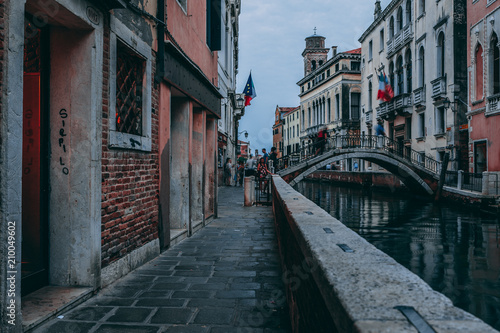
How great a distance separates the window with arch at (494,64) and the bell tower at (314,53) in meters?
41.3

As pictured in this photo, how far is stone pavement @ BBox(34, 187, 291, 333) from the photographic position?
3.08 m

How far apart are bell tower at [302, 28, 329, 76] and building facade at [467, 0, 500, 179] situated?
40.2m

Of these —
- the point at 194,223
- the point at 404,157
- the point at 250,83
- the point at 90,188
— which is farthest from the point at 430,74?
the point at 90,188

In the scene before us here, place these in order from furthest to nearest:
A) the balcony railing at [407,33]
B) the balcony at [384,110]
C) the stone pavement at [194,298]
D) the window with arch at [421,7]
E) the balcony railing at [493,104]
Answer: the balcony at [384,110]
the balcony railing at [407,33]
the window with arch at [421,7]
the balcony railing at [493,104]
the stone pavement at [194,298]

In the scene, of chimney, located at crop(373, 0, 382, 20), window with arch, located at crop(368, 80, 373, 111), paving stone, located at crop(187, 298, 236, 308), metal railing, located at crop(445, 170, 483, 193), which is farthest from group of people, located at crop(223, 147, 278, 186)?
chimney, located at crop(373, 0, 382, 20)

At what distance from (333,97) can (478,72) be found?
2685 centimetres

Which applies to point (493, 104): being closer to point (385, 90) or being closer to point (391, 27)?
point (385, 90)

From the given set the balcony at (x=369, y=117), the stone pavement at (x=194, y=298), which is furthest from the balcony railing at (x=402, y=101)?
the stone pavement at (x=194, y=298)

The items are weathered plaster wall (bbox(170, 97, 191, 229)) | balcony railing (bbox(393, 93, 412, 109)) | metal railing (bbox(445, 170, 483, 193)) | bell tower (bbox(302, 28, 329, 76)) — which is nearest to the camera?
weathered plaster wall (bbox(170, 97, 191, 229))

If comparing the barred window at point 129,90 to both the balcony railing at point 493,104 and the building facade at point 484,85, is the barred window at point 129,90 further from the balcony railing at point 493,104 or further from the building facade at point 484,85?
the balcony railing at point 493,104

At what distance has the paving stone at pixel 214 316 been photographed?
317 centimetres

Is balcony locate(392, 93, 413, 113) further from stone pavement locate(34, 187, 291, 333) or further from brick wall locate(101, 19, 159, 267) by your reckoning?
brick wall locate(101, 19, 159, 267)

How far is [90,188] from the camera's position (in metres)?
3.75

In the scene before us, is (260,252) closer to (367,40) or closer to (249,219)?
(249,219)
